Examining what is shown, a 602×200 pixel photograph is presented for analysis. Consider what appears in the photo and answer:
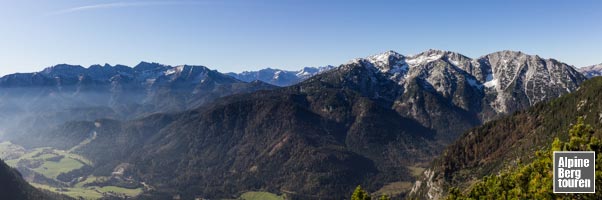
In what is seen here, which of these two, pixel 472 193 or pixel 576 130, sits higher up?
pixel 576 130

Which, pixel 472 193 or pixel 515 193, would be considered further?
pixel 472 193

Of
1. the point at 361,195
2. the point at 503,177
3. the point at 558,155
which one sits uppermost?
the point at 558,155

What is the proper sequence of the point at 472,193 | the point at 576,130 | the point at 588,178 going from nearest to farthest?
the point at 588,178
the point at 576,130
the point at 472,193

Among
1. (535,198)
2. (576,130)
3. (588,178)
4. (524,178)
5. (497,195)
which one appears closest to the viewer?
(588,178)

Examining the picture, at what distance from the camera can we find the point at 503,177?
7056 centimetres

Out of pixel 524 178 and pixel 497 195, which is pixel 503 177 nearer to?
pixel 497 195

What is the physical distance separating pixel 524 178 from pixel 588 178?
12.9 m

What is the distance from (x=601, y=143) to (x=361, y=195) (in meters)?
38.1

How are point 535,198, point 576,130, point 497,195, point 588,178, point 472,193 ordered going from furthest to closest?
point 472,193 < point 497,195 < point 535,198 < point 576,130 < point 588,178

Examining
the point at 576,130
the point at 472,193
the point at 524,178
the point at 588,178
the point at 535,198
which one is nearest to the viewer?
the point at 588,178

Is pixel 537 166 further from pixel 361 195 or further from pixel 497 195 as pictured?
pixel 361 195

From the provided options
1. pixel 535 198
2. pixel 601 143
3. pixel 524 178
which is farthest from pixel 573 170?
pixel 524 178

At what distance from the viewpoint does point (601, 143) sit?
48.6 meters

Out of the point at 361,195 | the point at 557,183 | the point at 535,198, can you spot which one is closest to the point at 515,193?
the point at 535,198
